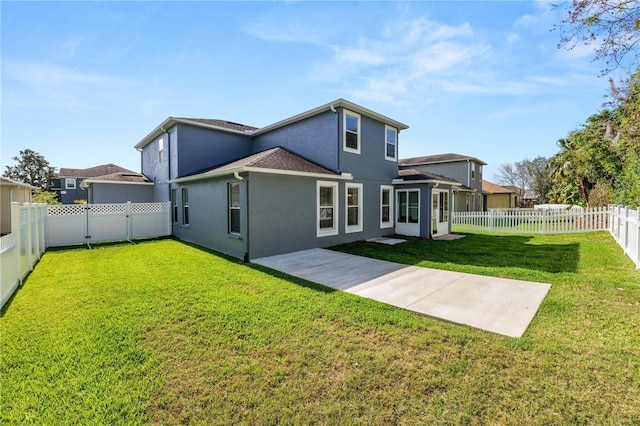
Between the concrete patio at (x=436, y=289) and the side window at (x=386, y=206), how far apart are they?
17.0ft

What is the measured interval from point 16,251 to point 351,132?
33.0ft

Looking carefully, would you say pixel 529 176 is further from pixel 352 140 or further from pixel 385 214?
pixel 352 140

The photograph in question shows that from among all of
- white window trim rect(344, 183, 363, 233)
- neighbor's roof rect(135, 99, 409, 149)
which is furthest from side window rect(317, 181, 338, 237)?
neighbor's roof rect(135, 99, 409, 149)

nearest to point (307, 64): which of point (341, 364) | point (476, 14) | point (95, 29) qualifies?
point (476, 14)

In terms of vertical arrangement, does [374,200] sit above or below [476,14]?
below

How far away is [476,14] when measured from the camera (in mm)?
7922

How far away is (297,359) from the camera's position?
10.8 ft

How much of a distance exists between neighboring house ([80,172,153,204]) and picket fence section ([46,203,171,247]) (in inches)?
142

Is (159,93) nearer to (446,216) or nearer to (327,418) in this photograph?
(327,418)

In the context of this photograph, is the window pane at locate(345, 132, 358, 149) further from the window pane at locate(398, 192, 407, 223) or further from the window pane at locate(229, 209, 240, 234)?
the window pane at locate(229, 209, 240, 234)

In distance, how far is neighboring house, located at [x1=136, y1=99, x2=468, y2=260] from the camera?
8938 mm

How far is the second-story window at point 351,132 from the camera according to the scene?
431 inches

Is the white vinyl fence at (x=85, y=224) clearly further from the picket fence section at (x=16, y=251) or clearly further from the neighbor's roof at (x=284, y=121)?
the neighbor's roof at (x=284, y=121)

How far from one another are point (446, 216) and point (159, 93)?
14173 mm
